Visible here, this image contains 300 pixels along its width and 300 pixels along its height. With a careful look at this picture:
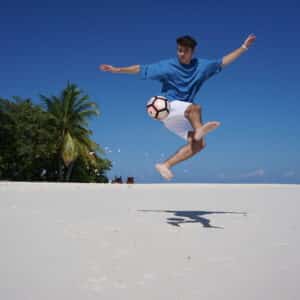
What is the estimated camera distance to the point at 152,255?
2.80m

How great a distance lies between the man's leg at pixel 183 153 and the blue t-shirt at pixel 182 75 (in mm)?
564

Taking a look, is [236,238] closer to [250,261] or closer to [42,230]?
[250,261]

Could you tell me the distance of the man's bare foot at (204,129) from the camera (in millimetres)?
4656

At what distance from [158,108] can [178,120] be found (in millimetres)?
339

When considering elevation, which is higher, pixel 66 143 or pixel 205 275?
pixel 66 143

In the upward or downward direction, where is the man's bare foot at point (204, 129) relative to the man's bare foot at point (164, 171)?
upward

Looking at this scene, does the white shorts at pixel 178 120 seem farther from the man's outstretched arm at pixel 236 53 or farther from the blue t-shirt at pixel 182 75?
the man's outstretched arm at pixel 236 53

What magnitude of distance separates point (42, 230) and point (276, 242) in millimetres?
2203

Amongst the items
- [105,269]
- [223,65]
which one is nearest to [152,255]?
[105,269]

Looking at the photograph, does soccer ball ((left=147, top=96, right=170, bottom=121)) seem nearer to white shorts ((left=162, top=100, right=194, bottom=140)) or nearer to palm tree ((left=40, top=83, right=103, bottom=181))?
white shorts ((left=162, top=100, right=194, bottom=140))

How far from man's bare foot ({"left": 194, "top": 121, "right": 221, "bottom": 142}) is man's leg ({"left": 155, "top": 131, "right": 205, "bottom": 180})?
0.73ft

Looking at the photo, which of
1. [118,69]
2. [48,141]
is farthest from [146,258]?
[48,141]

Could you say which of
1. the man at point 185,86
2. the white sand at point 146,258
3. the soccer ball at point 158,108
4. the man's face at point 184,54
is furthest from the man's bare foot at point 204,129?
the white sand at point 146,258

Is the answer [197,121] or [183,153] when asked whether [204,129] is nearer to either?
[197,121]
